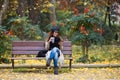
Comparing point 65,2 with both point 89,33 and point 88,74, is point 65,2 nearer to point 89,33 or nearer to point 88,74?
point 89,33

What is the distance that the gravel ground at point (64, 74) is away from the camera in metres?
10.9

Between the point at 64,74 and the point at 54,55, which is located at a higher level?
the point at 54,55

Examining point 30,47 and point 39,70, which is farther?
point 30,47

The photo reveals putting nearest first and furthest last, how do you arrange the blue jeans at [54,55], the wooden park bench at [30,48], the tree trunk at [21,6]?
1. the blue jeans at [54,55]
2. the wooden park bench at [30,48]
3. the tree trunk at [21,6]

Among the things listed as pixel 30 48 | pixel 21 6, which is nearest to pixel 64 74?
pixel 30 48

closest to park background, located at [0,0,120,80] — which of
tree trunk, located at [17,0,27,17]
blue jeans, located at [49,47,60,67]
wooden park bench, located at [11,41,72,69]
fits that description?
tree trunk, located at [17,0,27,17]

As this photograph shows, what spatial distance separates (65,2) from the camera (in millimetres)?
25250

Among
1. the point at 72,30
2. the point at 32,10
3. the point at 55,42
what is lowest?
the point at 55,42

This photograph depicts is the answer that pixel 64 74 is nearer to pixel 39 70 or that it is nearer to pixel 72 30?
pixel 39 70

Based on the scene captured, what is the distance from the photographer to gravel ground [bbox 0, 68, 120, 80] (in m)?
10.9

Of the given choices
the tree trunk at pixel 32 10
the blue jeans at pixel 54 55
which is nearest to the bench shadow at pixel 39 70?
the blue jeans at pixel 54 55

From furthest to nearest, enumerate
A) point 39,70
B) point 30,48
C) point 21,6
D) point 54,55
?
point 21,6, point 30,48, point 39,70, point 54,55

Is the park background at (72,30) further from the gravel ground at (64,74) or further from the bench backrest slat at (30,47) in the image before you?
the bench backrest slat at (30,47)

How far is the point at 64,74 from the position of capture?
11.6 metres
